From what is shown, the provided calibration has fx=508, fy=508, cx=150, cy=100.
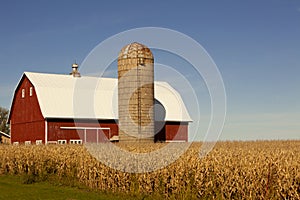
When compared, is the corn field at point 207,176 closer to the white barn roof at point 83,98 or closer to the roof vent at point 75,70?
the white barn roof at point 83,98

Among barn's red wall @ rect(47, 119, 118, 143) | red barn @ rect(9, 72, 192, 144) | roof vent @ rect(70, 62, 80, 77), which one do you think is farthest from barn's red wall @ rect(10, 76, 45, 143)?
roof vent @ rect(70, 62, 80, 77)

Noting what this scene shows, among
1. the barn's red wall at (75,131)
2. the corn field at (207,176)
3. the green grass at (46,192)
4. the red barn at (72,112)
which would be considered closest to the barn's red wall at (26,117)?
the red barn at (72,112)

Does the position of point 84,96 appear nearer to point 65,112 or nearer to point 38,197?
point 65,112

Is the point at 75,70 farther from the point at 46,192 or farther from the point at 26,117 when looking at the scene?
the point at 46,192

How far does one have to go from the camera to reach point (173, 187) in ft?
51.2

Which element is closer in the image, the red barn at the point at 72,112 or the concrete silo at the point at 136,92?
the concrete silo at the point at 136,92

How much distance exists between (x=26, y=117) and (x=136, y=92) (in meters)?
13.6

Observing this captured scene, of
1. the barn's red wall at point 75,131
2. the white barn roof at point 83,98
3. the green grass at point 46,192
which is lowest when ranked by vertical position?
the green grass at point 46,192

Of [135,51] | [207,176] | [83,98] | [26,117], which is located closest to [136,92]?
[135,51]

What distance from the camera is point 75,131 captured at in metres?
42.2

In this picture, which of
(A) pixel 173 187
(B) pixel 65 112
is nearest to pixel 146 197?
(A) pixel 173 187

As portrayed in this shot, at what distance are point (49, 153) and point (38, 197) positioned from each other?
21.2 feet

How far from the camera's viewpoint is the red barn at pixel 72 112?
41438 mm

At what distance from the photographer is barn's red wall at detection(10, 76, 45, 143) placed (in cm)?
4200
